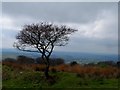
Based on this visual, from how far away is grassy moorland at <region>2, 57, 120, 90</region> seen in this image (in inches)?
858

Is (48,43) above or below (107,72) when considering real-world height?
above

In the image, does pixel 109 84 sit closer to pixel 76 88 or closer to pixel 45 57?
pixel 76 88

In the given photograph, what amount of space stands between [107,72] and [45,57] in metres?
4.96

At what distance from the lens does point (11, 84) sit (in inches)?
907

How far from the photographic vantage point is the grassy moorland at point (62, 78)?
21781 millimetres

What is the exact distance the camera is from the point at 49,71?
25844mm

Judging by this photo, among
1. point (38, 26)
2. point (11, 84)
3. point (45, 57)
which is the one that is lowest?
point (11, 84)

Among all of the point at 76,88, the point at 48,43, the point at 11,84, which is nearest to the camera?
the point at 76,88

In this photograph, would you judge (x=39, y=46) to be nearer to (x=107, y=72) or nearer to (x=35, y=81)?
(x=35, y=81)

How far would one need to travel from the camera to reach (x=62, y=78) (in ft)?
76.7

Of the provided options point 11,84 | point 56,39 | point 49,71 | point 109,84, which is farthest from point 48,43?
point 109,84

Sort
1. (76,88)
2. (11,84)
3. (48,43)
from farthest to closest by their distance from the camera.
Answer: (48,43) → (11,84) → (76,88)

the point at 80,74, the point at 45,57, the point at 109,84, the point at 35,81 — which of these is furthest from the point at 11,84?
the point at 109,84

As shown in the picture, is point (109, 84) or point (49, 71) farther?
point (49, 71)
